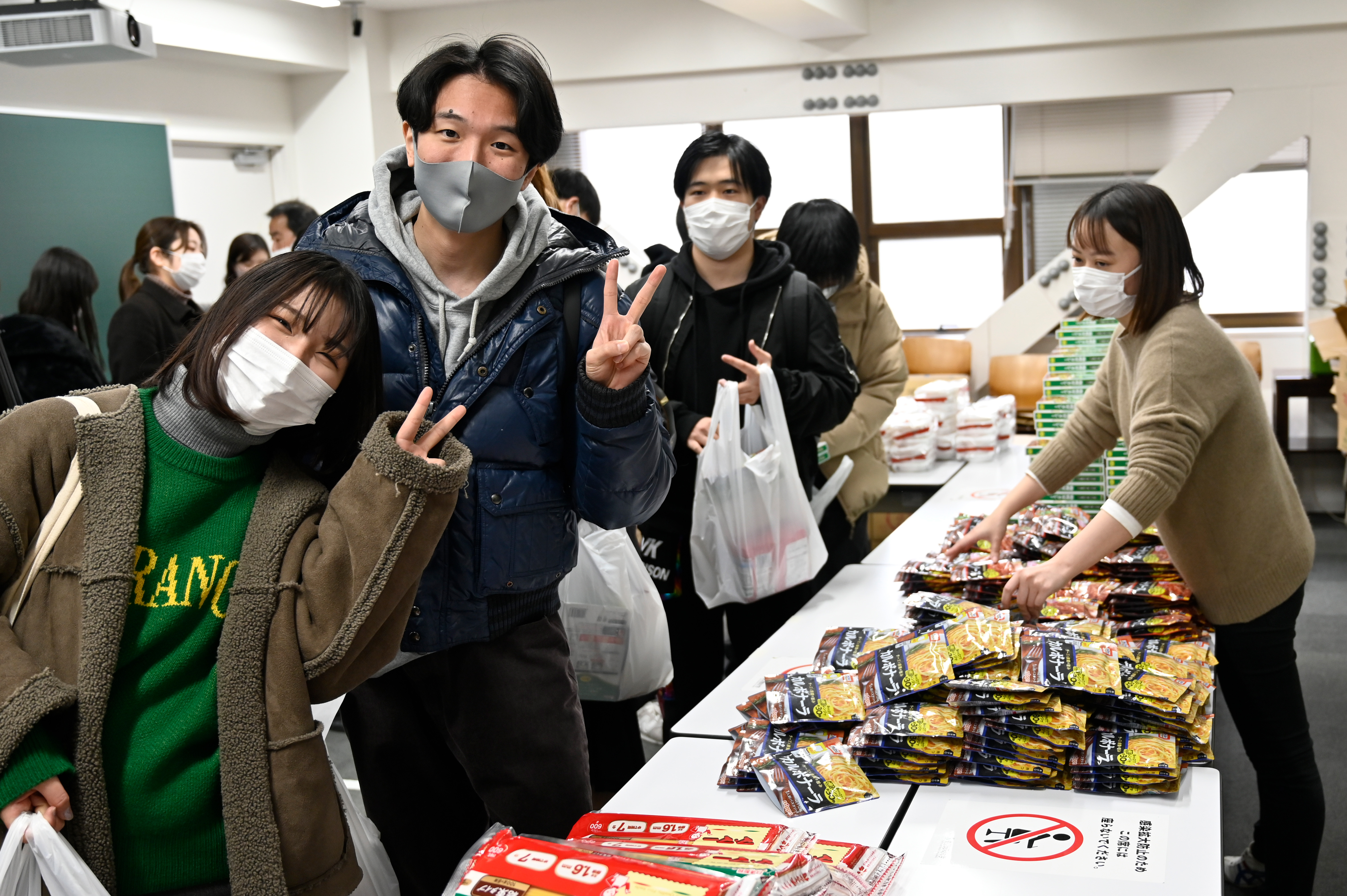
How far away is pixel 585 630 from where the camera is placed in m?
2.40

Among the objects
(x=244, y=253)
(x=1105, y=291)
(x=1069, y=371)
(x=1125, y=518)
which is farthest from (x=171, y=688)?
(x=244, y=253)

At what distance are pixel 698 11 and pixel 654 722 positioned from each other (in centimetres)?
518

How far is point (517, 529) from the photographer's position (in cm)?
158

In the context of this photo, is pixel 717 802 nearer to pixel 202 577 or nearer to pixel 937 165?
pixel 202 577

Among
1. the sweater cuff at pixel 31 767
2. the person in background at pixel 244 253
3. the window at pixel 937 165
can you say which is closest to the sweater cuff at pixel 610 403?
the sweater cuff at pixel 31 767

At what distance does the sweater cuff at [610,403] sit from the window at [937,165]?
20.0 feet

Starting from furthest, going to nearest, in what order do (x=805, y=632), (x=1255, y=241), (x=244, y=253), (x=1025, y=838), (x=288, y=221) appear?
1. (x=1255, y=241)
2. (x=244, y=253)
3. (x=288, y=221)
4. (x=805, y=632)
5. (x=1025, y=838)

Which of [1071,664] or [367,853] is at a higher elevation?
[1071,664]

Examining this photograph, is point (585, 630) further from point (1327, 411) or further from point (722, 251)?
point (1327, 411)

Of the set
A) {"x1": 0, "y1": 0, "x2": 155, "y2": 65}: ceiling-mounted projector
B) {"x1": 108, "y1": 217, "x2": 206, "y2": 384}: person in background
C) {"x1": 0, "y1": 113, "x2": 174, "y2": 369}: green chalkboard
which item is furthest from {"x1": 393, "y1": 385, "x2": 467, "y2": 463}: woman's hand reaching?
{"x1": 0, "y1": 113, "x2": 174, "y2": 369}: green chalkboard

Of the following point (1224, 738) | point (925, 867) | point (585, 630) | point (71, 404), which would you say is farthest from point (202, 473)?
point (1224, 738)

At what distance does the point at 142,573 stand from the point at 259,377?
0.84 feet

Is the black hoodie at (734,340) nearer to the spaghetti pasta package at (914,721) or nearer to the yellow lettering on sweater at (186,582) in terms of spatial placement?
the spaghetti pasta package at (914,721)

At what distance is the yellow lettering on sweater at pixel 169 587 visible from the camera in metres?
1.26
